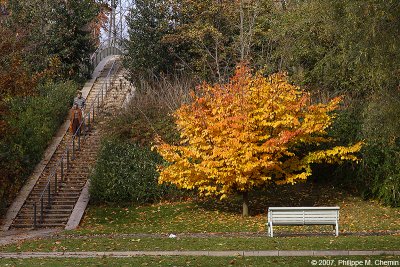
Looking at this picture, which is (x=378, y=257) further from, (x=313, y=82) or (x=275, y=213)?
(x=313, y=82)

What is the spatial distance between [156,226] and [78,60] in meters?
20.0

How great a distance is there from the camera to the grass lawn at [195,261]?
13648 millimetres

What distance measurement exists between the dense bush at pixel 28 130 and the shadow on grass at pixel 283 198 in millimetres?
6912

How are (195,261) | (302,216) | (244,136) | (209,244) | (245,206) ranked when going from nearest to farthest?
(195,261) → (209,244) → (302,216) → (244,136) → (245,206)

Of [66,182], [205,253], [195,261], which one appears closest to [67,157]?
[66,182]

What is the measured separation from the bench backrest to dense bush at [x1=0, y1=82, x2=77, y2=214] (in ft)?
30.6

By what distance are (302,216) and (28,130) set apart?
1408 cm

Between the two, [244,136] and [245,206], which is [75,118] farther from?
[244,136]

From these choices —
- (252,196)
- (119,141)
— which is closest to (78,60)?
(119,141)

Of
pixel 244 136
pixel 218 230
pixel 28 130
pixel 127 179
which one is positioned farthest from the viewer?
pixel 28 130

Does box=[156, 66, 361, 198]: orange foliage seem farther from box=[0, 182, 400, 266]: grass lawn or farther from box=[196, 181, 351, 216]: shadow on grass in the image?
box=[196, 181, 351, 216]: shadow on grass

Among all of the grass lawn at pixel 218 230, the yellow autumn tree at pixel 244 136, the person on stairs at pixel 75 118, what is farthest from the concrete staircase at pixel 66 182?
the yellow autumn tree at pixel 244 136

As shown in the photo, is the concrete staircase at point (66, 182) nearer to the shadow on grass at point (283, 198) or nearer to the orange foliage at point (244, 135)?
the orange foliage at point (244, 135)

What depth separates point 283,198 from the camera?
27.5m
